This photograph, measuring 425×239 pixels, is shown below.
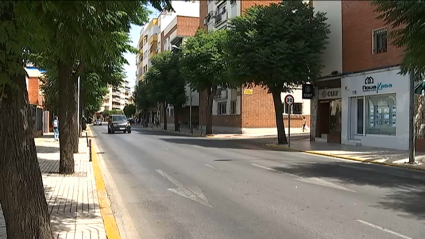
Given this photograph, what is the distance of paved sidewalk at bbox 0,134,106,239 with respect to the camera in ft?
19.1

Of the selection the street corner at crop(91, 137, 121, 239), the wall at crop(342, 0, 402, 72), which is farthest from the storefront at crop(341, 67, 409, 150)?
the street corner at crop(91, 137, 121, 239)

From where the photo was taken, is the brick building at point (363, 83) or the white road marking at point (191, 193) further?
the brick building at point (363, 83)

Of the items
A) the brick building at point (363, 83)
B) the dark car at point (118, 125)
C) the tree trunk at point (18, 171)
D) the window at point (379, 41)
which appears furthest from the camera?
the dark car at point (118, 125)

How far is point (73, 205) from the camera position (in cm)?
750

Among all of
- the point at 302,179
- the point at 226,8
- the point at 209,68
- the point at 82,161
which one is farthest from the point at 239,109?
the point at 302,179

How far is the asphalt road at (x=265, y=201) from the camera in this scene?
6.25m

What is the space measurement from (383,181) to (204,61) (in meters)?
26.7

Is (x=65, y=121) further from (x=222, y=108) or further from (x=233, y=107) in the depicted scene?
(x=222, y=108)

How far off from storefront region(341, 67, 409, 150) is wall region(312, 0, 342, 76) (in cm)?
139

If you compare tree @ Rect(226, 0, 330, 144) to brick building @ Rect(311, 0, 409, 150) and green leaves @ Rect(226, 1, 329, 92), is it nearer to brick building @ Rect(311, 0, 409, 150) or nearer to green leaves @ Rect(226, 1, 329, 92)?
green leaves @ Rect(226, 1, 329, 92)

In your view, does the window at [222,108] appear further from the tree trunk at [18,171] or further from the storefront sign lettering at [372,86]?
the tree trunk at [18,171]

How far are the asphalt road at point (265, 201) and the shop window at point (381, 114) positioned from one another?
7679 millimetres

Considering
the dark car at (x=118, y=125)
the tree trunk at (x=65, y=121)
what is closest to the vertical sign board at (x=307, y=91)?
the tree trunk at (x=65, y=121)

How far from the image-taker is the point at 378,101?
22.1 m
